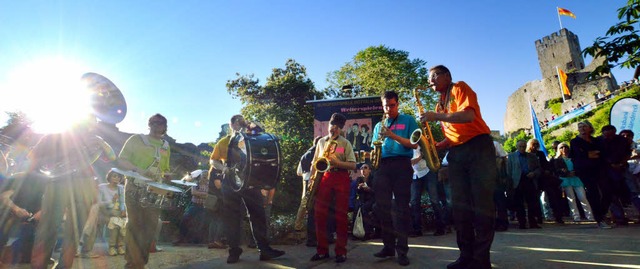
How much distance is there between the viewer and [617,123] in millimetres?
10055

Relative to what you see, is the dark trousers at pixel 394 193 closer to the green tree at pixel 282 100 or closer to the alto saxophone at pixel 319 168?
the alto saxophone at pixel 319 168

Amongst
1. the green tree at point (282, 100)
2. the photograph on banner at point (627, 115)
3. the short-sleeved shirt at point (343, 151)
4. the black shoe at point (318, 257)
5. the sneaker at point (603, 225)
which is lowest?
the black shoe at point (318, 257)

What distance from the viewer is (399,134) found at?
4129 millimetres

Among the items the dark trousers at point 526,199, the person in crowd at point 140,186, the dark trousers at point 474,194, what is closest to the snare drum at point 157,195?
the person in crowd at point 140,186

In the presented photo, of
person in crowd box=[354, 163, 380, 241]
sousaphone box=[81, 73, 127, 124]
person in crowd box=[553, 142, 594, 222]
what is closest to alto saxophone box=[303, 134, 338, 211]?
person in crowd box=[354, 163, 380, 241]

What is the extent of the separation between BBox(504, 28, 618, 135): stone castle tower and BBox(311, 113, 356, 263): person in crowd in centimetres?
5390

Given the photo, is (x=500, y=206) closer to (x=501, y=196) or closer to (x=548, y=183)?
(x=501, y=196)

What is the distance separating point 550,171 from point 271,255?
22.1 feet

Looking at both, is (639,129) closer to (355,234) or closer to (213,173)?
(355,234)

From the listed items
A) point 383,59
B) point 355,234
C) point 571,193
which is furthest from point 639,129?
point 383,59

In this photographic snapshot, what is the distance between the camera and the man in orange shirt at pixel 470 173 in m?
3.07

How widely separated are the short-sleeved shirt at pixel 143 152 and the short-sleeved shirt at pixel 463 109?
353cm

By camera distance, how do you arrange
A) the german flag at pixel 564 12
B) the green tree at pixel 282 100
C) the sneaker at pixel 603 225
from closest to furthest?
1. the sneaker at pixel 603 225
2. the green tree at pixel 282 100
3. the german flag at pixel 564 12

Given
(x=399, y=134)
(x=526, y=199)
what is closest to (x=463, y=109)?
(x=399, y=134)
